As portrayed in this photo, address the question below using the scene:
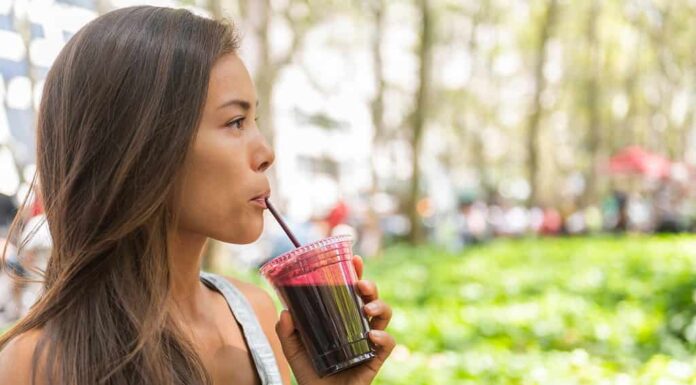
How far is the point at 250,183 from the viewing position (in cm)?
167

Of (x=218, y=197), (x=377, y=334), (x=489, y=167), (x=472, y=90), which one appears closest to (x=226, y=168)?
(x=218, y=197)

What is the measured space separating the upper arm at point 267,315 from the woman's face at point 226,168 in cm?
34

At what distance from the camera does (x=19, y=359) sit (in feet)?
4.98

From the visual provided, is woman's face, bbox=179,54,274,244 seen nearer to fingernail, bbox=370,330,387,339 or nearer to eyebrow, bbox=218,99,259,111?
eyebrow, bbox=218,99,259,111

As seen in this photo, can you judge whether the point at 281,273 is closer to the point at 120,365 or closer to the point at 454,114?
the point at 120,365

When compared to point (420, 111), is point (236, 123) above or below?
above

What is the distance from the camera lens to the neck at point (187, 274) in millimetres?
1759

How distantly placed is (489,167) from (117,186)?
54.9 m

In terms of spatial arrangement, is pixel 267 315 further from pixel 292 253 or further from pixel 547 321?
pixel 547 321

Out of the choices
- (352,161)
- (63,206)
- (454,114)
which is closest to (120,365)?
(63,206)

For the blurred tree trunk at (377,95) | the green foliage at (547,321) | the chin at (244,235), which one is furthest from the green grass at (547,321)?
the blurred tree trunk at (377,95)

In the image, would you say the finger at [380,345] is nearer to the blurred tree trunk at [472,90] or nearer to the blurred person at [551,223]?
the blurred tree trunk at [472,90]

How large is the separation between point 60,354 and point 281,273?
39 centimetres

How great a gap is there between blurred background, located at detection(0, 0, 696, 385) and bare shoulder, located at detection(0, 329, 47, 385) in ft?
1.27
